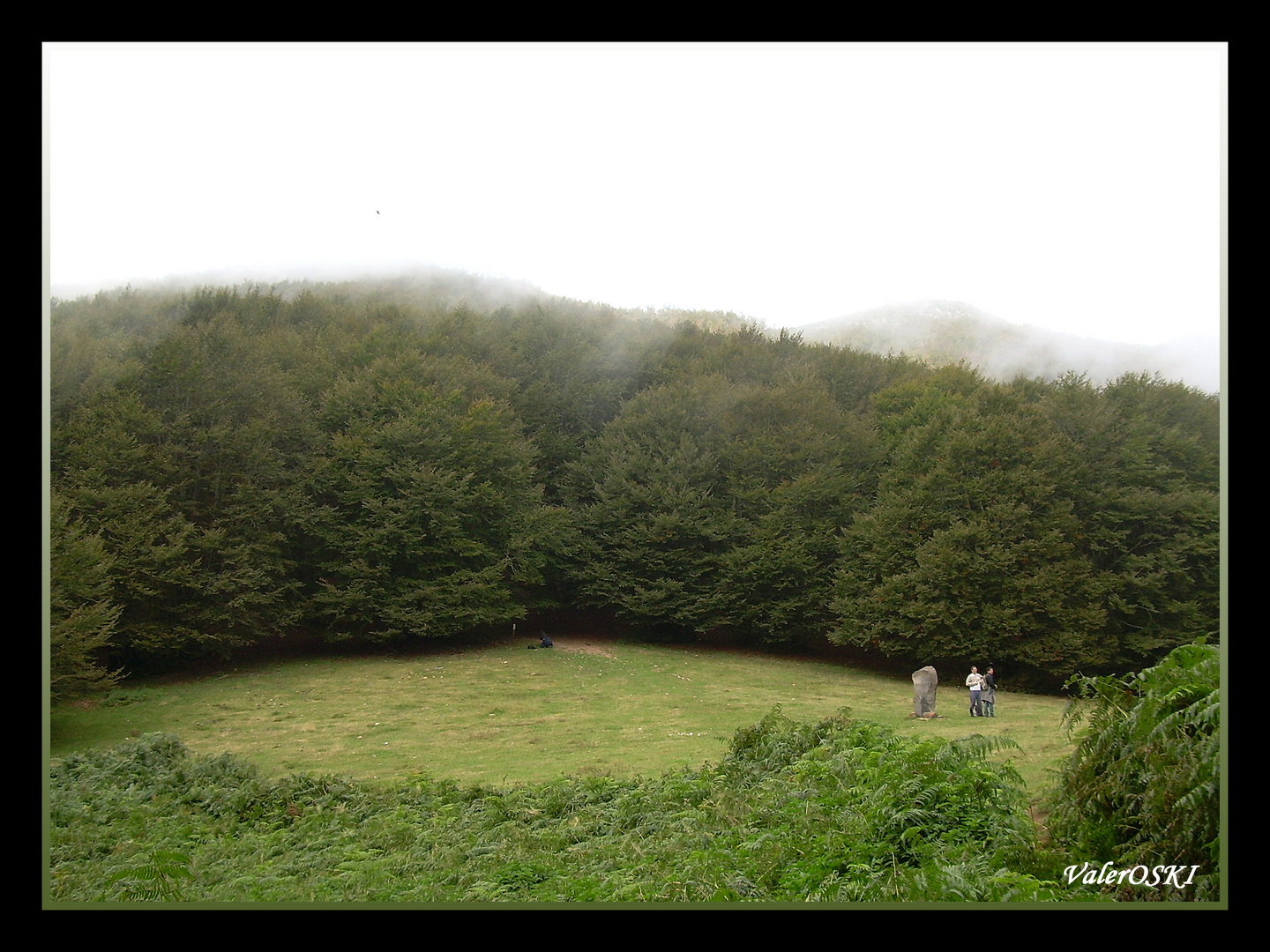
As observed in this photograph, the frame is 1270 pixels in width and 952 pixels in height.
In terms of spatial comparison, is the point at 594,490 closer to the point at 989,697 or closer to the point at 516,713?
the point at 516,713

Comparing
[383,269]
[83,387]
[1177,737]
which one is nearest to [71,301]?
[83,387]

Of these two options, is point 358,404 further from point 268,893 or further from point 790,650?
point 268,893

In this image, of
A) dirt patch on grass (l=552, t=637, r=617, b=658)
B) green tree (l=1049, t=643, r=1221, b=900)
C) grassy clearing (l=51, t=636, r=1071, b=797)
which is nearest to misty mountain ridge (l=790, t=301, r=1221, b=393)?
green tree (l=1049, t=643, r=1221, b=900)

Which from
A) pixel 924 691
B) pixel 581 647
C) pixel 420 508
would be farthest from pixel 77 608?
pixel 924 691

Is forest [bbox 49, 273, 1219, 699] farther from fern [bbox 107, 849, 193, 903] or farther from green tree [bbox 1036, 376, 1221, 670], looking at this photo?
fern [bbox 107, 849, 193, 903]

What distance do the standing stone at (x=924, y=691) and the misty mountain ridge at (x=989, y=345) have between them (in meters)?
5.65

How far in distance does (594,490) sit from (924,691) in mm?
12981

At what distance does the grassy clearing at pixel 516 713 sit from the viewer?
32.8 feet

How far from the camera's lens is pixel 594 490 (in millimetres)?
22609

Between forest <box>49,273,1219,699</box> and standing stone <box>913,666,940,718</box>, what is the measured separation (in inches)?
106

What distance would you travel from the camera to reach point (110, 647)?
13875 millimetres

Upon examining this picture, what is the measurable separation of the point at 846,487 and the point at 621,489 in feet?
22.4

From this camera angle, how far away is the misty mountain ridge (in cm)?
1029

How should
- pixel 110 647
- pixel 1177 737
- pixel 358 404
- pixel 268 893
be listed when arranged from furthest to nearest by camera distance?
pixel 358 404 < pixel 110 647 < pixel 268 893 < pixel 1177 737
